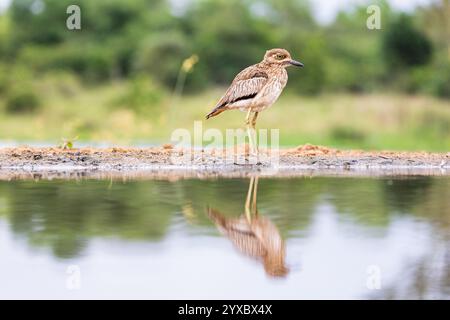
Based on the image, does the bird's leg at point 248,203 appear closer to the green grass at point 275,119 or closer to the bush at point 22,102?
the green grass at point 275,119

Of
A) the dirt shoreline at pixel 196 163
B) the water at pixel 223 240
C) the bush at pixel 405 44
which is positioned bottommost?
the water at pixel 223 240

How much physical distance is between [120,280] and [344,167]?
741 cm

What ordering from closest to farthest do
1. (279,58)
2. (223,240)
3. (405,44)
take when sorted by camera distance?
(223,240) < (279,58) < (405,44)

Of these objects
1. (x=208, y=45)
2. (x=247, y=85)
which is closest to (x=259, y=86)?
(x=247, y=85)

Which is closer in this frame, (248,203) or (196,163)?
→ (248,203)

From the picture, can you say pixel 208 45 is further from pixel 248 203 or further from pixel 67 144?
pixel 248 203

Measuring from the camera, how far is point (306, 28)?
4250cm

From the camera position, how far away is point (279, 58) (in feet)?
43.3

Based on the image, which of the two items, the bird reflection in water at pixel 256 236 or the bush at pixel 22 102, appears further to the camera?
the bush at pixel 22 102

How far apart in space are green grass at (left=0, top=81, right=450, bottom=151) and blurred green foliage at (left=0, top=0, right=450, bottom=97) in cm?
198

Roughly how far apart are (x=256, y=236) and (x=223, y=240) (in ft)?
0.98

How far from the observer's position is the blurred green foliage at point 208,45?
30.7 meters

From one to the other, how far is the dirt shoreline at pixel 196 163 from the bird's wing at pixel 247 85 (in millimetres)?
816

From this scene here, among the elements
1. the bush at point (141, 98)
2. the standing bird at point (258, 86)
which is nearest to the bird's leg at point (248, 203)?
the standing bird at point (258, 86)
